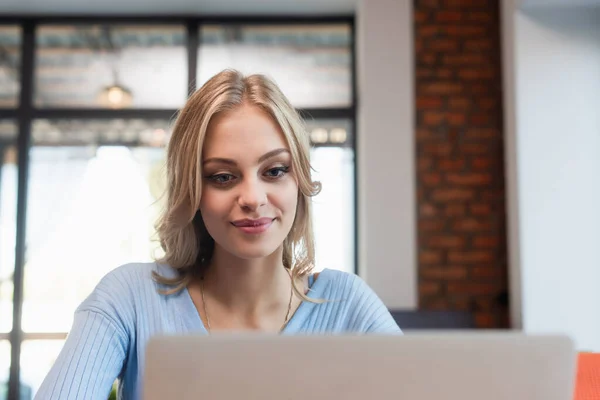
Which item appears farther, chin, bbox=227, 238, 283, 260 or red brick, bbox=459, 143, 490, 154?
red brick, bbox=459, 143, 490, 154

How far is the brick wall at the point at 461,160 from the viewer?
417 centimetres

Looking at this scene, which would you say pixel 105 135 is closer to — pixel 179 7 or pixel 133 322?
pixel 179 7

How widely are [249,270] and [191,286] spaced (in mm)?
129

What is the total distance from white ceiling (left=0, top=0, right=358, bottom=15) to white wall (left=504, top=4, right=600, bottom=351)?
1.35 meters

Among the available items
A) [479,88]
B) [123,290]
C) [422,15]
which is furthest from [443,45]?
[123,290]

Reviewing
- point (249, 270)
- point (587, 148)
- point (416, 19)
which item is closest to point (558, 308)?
point (587, 148)

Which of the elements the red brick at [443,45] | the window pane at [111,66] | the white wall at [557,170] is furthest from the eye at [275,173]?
the window pane at [111,66]

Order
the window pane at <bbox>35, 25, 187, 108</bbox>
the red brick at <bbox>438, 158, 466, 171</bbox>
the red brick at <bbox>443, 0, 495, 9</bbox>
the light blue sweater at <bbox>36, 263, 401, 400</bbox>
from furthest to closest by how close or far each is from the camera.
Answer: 1. the window pane at <bbox>35, 25, 187, 108</bbox>
2. the red brick at <bbox>443, 0, 495, 9</bbox>
3. the red brick at <bbox>438, 158, 466, 171</bbox>
4. the light blue sweater at <bbox>36, 263, 401, 400</bbox>

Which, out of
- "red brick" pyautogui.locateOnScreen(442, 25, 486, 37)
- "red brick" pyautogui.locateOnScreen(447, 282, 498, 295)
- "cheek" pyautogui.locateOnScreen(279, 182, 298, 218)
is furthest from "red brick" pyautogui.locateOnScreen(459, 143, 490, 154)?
"cheek" pyautogui.locateOnScreen(279, 182, 298, 218)

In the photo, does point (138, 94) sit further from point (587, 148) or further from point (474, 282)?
point (587, 148)

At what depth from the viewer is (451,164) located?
13.9ft

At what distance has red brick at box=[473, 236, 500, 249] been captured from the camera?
417 centimetres

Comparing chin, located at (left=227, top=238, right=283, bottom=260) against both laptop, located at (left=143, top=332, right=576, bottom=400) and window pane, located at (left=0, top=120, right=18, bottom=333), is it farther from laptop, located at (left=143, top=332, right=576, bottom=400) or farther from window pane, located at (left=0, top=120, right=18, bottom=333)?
window pane, located at (left=0, top=120, right=18, bottom=333)

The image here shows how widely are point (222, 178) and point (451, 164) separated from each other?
10.5ft
